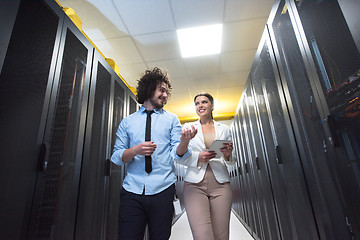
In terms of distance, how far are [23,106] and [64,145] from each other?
1.20 feet

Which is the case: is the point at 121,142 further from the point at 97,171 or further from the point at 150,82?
the point at 97,171

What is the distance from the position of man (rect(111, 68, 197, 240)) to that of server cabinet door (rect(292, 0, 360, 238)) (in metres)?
0.66

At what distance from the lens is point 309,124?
111 cm

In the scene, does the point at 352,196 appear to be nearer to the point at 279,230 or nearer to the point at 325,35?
the point at 325,35

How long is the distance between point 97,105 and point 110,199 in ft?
2.85

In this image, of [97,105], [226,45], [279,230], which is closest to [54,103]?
[97,105]

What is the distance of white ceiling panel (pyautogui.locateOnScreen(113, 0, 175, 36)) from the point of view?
7.68 ft

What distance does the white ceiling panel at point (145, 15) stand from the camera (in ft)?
7.68

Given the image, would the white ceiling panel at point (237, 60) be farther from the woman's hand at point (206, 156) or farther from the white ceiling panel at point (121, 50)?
the woman's hand at point (206, 156)

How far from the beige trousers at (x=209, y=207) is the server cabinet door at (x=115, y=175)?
31.2 inches

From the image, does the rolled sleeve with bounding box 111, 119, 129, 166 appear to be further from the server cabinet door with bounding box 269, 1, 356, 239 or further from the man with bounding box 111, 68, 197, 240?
the server cabinet door with bounding box 269, 1, 356, 239

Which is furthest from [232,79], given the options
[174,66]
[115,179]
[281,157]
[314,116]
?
[314,116]

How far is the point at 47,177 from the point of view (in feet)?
3.74

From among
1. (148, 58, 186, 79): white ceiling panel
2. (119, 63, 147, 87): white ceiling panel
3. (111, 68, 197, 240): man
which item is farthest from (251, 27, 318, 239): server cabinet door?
(119, 63, 147, 87): white ceiling panel
